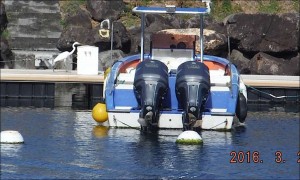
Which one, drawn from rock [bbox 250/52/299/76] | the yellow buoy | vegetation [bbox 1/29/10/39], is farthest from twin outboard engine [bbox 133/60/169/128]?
vegetation [bbox 1/29/10/39]

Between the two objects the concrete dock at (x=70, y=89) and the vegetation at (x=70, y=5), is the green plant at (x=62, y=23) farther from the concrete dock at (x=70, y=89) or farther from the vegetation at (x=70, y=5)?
the concrete dock at (x=70, y=89)

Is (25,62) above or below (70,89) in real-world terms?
above

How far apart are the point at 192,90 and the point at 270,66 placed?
13511 millimetres

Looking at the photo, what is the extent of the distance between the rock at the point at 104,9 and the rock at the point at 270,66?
6.91 meters

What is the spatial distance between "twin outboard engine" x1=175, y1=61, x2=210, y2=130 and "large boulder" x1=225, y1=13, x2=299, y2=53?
44.3 ft

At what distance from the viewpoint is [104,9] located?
4603 centimetres

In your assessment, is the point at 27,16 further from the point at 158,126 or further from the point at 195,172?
the point at 195,172

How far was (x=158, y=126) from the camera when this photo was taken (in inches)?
1163

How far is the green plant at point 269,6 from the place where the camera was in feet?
156

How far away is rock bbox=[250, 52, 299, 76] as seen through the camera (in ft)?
137

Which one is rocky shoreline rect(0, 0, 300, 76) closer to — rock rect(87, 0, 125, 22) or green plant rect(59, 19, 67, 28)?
green plant rect(59, 19, 67, 28)

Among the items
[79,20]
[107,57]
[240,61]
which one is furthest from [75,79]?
[240,61]

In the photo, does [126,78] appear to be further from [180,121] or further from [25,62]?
[25,62]

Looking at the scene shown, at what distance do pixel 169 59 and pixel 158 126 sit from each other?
338 centimetres
